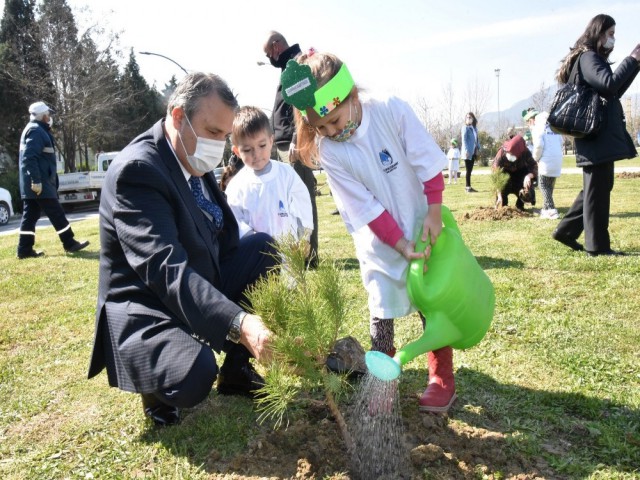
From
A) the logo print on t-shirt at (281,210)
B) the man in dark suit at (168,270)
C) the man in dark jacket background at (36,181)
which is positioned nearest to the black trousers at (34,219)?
the man in dark jacket background at (36,181)

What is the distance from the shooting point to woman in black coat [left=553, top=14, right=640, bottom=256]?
4191mm

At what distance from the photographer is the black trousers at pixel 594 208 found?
4484 mm

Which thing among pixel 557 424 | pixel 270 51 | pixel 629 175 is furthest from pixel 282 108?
pixel 629 175

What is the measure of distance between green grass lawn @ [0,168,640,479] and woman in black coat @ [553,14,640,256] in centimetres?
55

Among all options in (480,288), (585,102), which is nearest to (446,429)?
(480,288)

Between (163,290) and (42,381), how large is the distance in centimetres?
163

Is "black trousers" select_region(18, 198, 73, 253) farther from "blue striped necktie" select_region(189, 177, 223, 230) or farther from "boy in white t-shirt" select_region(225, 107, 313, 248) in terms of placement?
"blue striped necktie" select_region(189, 177, 223, 230)

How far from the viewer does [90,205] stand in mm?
19875

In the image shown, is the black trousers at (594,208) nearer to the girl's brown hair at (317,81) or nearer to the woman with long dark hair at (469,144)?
the girl's brown hair at (317,81)

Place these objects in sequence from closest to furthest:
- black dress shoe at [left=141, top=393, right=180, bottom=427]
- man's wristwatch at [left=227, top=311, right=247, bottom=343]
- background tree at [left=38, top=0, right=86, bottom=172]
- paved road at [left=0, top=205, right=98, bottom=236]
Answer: man's wristwatch at [left=227, top=311, right=247, bottom=343], black dress shoe at [left=141, top=393, right=180, bottom=427], paved road at [left=0, top=205, right=98, bottom=236], background tree at [left=38, top=0, right=86, bottom=172]

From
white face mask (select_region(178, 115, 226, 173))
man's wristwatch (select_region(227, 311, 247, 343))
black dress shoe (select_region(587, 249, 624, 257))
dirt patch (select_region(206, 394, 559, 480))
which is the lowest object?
dirt patch (select_region(206, 394, 559, 480))

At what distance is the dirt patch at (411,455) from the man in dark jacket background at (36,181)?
6227 millimetres

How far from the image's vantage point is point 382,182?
2.35 meters

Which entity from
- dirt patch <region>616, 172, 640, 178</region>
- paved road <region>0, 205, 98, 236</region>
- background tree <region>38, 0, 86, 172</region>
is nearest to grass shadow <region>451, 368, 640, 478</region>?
paved road <region>0, 205, 98, 236</region>
